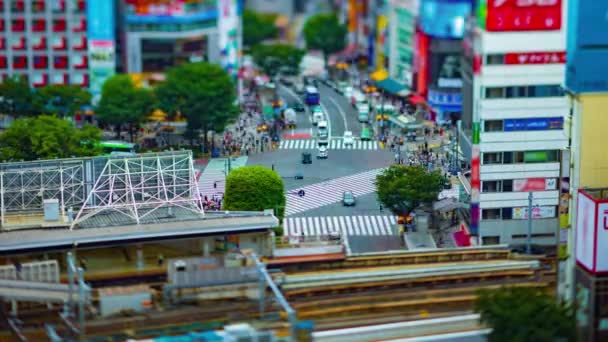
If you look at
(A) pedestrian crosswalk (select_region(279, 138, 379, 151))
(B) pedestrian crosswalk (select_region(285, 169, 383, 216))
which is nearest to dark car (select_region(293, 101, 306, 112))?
(A) pedestrian crosswalk (select_region(279, 138, 379, 151))

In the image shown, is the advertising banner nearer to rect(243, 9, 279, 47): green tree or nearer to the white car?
the white car

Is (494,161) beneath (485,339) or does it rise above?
above

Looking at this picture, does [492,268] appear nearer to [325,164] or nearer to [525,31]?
[525,31]

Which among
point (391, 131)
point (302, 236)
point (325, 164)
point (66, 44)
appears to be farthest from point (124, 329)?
point (66, 44)

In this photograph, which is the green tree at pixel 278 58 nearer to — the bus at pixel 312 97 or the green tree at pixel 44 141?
the bus at pixel 312 97

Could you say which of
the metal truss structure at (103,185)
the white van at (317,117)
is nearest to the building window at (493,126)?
the metal truss structure at (103,185)
